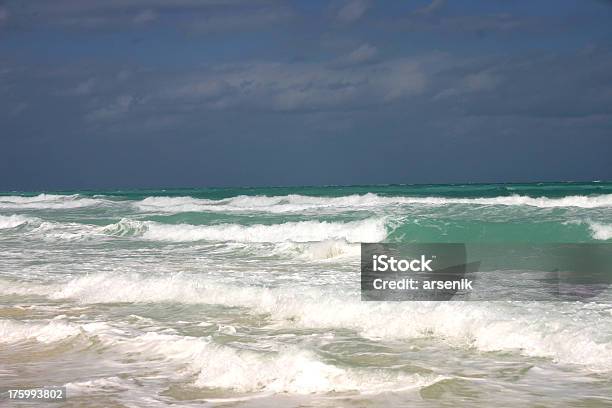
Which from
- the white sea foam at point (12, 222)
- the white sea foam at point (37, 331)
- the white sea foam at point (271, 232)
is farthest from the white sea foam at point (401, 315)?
the white sea foam at point (12, 222)

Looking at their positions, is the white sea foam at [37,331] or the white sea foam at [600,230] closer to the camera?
the white sea foam at [37,331]

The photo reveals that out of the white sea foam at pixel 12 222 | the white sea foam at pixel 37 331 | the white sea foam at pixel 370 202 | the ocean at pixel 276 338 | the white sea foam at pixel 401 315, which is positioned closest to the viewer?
the ocean at pixel 276 338

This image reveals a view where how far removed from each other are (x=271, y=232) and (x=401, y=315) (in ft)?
49.4

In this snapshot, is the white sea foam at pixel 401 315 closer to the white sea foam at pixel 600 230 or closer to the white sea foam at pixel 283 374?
the white sea foam at pixel 283 374

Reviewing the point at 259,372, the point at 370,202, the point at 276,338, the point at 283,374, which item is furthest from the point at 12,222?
the point at 283,374

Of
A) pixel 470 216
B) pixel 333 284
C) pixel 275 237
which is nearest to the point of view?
pixel 333 284

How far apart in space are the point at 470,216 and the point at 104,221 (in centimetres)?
1514

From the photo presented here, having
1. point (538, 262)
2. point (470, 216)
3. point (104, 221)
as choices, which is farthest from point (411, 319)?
point (104, 221)

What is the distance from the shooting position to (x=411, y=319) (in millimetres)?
9305

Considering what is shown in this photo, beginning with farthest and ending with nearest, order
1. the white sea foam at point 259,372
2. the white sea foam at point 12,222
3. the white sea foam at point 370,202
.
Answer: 1. the white sea foam at point 370,202
2. the white sea foam at point 12,222
3. the white sea foam at point 259,372

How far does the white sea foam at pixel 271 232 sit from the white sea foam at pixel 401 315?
10305mm

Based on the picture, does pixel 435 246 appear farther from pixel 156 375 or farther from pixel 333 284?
pixel 156 375

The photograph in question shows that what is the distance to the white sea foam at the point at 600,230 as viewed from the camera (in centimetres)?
2075

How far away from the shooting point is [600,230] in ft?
69.3
